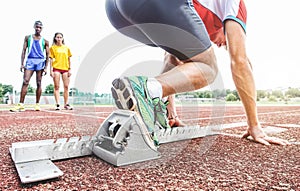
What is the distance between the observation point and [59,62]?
15.3 ft

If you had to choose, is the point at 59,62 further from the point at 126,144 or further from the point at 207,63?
the point at 126,144

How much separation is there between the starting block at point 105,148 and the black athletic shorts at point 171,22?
54 cm

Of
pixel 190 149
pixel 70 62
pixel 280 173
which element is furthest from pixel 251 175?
pixel 70 62

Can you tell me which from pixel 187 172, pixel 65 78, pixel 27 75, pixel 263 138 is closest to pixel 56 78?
pixel 65 78

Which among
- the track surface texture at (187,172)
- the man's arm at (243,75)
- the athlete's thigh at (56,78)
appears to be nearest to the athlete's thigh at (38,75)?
the athlete's thigh at (56,78)

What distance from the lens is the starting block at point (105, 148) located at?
3.03 ft

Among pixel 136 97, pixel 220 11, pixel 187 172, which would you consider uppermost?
pixel 220 11

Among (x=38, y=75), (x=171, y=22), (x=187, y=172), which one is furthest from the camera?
(x=38, y=75)

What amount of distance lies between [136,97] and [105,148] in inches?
10.9

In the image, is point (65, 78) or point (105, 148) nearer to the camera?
point (105, 148)

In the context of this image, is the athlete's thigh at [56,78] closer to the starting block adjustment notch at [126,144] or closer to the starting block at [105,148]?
the starting block at [105,148]

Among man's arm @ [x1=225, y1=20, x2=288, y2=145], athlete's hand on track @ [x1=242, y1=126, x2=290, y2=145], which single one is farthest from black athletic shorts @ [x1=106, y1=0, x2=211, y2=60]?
athlete's hand on track @ [x1=242, y1=126, x2=290, y2=145]

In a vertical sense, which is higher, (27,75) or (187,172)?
(27,75)

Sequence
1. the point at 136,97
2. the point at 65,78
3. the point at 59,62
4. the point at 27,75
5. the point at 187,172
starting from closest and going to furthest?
the point at 187,172, the point at 136,97, the point at 27,75, the point at 59,62, the point at 65,78
